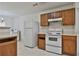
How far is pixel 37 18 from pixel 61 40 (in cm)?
180

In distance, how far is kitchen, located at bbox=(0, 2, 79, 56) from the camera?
3260mm

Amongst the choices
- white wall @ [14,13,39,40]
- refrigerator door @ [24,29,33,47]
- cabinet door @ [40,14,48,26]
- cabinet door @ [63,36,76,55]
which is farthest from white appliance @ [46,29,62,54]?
white wall @ [14,13,39,40]

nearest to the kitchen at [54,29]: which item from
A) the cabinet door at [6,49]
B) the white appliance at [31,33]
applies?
the white appliance at [31,33]

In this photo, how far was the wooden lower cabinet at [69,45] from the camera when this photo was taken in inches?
120

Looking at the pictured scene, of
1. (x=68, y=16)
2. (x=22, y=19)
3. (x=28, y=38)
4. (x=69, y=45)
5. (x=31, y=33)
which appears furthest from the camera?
(x=22, y=19)

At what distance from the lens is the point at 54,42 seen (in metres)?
3.62

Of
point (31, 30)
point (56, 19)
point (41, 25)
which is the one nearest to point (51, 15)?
point (56, 19)

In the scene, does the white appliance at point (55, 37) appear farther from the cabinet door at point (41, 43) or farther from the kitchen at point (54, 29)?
the cabinet door at point (41, 43)

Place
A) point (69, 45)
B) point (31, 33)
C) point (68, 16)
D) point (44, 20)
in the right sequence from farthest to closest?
point (31, 33) → point (44, 20) → point (68, 16) → point (69, 45)

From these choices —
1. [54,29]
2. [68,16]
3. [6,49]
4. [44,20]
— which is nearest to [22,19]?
[44,20]

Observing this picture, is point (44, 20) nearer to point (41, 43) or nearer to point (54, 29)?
point (54, 29)

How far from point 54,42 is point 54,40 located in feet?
0.23

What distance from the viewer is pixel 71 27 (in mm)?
3590

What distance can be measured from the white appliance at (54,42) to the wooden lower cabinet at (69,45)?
0.55ft
